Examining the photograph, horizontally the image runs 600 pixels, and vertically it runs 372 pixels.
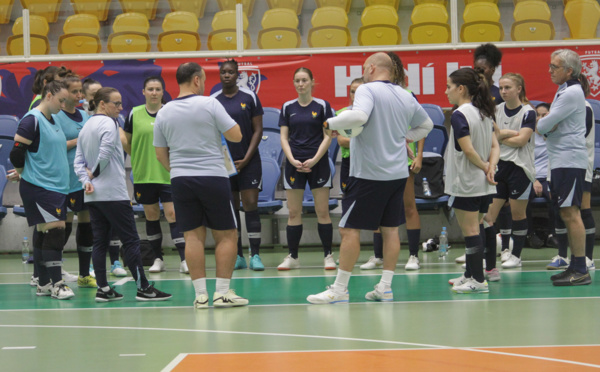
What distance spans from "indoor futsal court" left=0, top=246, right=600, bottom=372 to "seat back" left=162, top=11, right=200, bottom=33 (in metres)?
5.29

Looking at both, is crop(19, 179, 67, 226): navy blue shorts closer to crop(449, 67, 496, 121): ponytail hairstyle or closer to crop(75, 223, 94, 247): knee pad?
crop(75, 223, 94, 247): knee pad

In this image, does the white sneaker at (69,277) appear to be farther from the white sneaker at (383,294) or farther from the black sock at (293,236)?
the white sneaker at (383,294)

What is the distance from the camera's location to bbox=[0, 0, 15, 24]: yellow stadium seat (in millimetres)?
11641

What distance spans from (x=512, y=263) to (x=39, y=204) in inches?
187

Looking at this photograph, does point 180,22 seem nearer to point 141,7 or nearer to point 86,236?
point 141,7

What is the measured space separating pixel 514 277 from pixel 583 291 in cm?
104

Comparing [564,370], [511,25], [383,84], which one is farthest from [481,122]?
[511,25]

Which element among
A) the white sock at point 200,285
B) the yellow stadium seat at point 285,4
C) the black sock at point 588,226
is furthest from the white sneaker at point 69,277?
the yellow stadium seat at point 285,4

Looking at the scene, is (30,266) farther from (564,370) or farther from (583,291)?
(564,370)

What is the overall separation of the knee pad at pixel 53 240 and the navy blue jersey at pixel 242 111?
8.02 feet

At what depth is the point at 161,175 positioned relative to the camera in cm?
788

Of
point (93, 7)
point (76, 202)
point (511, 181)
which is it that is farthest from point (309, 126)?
point (93, 7)

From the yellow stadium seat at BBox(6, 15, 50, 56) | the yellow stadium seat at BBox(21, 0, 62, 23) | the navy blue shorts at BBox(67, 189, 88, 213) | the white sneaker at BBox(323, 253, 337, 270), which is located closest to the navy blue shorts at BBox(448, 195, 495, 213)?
the white sneaker at BBox(323, 253, 337, 270)

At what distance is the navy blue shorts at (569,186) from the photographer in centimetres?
668
